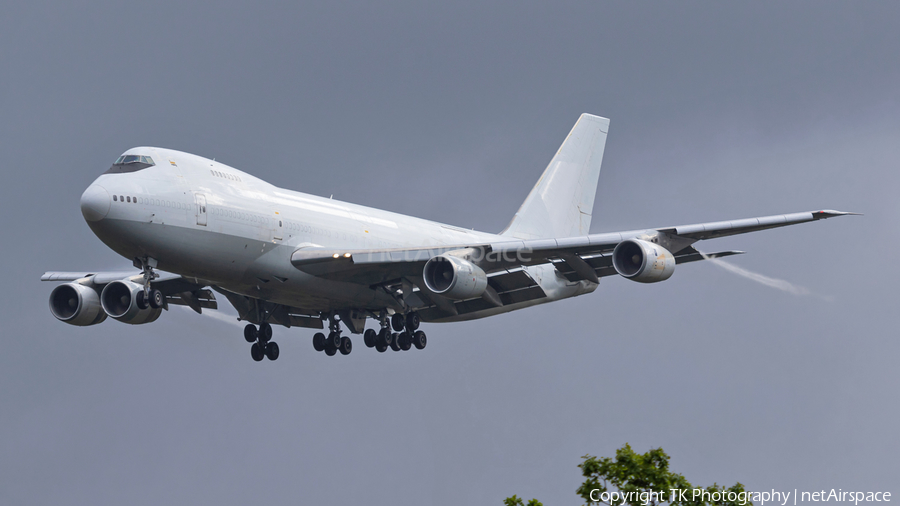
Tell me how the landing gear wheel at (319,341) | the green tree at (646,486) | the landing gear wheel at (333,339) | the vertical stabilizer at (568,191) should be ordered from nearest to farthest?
the green tree at (646,486) → the landing gear wheel at (333,339) → the landing gear wheel at (319,341) → the vertical stabilizer at (568,191)

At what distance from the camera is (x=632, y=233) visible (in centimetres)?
3456

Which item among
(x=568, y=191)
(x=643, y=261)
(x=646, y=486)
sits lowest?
(x=646, y=486)

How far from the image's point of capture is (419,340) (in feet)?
138

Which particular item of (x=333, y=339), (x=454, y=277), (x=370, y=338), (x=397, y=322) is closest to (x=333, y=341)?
(x=333, y=339)

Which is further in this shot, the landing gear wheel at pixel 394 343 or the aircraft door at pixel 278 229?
the landing gear wheel at pixel 394 343

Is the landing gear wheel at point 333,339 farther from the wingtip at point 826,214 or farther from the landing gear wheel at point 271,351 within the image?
the wingtip at point 826,214

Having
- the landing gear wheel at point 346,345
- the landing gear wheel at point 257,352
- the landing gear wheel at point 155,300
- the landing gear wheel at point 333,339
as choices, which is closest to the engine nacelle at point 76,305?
the landing gear wheel at point 257,352

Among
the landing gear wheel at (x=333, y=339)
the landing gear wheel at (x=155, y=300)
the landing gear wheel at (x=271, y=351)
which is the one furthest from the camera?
the landing gear wheel at (x=333, y=339)

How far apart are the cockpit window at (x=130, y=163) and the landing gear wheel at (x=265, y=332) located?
12.2 m

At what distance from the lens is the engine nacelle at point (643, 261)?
1314 inches

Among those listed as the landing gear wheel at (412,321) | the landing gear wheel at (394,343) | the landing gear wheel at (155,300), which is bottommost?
the landing gear wheel at (155,300)

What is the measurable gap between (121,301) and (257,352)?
635cm

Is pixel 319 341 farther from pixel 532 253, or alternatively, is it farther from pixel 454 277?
pixel 532 253

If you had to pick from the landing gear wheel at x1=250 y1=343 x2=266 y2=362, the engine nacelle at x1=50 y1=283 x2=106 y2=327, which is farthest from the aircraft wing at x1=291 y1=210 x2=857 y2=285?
the engine nacelle at x1=50 y1=283 x2=106 y2=327
